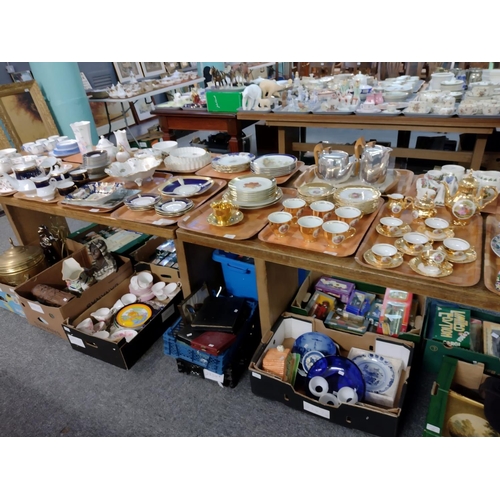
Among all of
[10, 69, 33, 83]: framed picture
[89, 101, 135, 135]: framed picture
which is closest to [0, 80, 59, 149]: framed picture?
[10, 69, 33, 83]: framed picture

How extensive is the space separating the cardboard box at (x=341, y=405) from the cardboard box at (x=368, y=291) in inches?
2.5

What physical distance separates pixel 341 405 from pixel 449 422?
38cm

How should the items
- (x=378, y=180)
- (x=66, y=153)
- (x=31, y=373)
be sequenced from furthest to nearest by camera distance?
1. (x=66, y=153)
2. (x=31, y=373)
3. (x=378, y=180)

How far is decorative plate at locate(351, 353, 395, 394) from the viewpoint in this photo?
4.81 feet

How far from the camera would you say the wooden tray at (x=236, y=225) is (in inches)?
54.1

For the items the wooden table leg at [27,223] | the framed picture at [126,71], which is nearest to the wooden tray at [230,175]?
the wooden table leg at [27,223]


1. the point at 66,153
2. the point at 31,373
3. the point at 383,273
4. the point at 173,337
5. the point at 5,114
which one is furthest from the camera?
the point at 5,114

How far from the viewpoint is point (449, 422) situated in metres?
1.33

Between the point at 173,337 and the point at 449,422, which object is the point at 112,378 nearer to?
the point at 173,337

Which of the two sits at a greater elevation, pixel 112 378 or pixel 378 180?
pixel 378 180

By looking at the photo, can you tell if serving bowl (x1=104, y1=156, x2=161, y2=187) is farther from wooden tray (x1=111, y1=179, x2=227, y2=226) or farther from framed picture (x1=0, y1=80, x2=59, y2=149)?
framed picture (x1=0, y1=80, x2=59, y2=149)

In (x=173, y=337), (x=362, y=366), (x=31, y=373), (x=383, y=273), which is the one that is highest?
(x=383, y=273)

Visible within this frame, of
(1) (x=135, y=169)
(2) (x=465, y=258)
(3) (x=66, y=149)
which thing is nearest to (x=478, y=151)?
(2) (x=465, y=258)

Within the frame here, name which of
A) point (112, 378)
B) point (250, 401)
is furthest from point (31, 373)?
point (250, 401)
